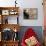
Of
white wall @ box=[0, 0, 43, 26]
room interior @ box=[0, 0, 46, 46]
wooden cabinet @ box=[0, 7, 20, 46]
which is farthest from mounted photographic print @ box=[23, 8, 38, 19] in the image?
wooden cabinet @ box=[0, 7, 20, 46]

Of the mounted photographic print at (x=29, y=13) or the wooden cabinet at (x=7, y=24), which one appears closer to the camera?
the wooden cabinet at (x=7, y=24)

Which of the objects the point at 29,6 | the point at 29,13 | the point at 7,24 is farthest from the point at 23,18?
the point at 7,24

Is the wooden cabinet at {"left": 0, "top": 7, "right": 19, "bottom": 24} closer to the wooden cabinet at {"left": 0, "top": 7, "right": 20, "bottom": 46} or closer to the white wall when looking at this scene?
the wooden cabinet at {"left": 0, "top": 7, "right": 20, "bottom": 46}

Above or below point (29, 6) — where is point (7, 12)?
below

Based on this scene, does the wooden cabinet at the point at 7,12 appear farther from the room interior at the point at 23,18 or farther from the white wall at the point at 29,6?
the white wall at the point at 29,6

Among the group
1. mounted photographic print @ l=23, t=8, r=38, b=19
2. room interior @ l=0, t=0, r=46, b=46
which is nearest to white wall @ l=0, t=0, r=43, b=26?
room interior @ l=0, t=0, r=46, b=46

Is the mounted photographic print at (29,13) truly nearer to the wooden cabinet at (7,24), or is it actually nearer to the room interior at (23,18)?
the room interior at (23,18)

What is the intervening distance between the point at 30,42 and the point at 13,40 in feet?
2.27

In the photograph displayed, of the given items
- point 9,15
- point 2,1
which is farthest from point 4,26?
point 2,1

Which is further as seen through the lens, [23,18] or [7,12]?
[23,18]

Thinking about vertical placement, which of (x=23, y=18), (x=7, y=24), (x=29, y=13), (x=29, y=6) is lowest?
(x=7, y=24)

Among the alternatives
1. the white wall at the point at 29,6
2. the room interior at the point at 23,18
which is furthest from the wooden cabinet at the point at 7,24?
the white wall at the point at 29,6

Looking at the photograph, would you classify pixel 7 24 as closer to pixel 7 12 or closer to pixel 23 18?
pixel 7 12

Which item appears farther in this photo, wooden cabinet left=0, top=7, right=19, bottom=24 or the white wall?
the white wall
